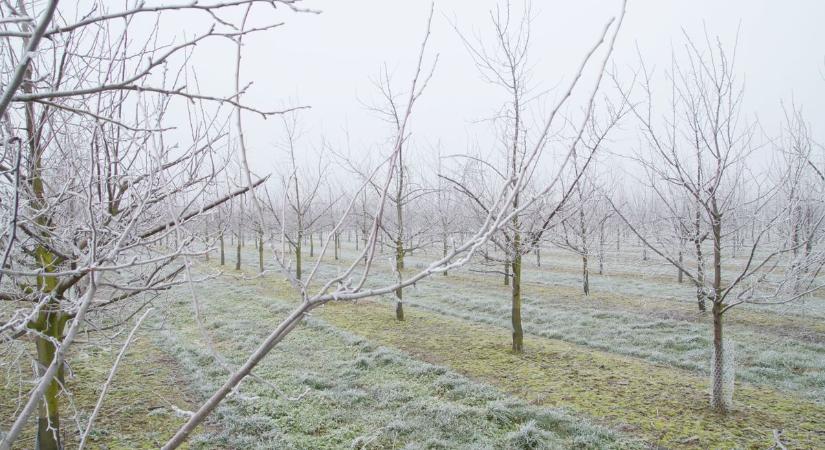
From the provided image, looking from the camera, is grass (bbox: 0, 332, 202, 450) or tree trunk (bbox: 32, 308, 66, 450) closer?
tree trunk (bbox: 32, 308, 66, 450)

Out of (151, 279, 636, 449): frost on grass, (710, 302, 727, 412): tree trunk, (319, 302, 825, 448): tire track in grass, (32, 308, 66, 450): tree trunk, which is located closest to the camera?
(32, 308, 66, 450): tree trunk

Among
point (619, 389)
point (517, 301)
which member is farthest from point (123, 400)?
point (619, 389)

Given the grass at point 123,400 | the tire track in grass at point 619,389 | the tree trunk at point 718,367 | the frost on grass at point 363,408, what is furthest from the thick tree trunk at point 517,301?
the grass at point 123,400

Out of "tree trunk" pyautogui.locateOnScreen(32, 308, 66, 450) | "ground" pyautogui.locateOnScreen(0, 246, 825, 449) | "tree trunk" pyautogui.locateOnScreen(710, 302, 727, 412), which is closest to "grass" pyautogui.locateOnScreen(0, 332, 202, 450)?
"ground" pyautogui.locateOnScreen(0, 246, 825, 449)

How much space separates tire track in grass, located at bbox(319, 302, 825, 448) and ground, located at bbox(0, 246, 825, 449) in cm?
3

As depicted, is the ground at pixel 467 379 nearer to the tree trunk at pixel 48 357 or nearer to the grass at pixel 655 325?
the grass at pixel 655 325

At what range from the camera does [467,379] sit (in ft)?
21.1

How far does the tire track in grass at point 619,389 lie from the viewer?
16.2ft

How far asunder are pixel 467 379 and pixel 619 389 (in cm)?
206

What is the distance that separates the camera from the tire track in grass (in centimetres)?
493

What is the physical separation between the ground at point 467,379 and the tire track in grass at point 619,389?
3cm

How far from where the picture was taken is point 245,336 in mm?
8750

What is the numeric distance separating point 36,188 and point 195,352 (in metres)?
4.83

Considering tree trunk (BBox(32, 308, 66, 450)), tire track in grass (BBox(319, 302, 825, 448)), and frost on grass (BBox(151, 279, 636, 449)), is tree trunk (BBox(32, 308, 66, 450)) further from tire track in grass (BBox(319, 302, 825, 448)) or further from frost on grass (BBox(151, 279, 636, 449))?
tire track in grass (BBox(319, 302, 825, 448))
